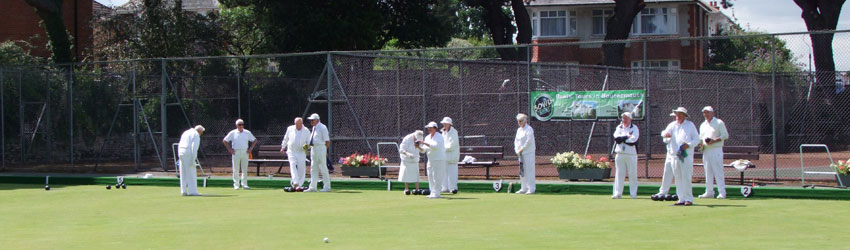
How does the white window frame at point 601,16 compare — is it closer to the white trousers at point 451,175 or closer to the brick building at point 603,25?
the brick building at point 603,25

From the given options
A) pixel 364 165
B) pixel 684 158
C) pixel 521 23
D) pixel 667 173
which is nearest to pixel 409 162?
pixel 364 165

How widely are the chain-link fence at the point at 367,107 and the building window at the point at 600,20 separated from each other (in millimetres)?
24780

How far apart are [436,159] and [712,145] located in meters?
4.79

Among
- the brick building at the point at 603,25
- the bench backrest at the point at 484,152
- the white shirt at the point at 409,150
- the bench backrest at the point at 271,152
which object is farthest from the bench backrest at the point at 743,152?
the brick building at the point at 603,25

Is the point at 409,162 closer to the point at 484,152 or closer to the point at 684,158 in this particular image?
the point at 484,152

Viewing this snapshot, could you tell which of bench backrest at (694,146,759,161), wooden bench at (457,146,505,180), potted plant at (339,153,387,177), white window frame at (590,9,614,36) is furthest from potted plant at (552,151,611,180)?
white window frame at (590,9,614,36)

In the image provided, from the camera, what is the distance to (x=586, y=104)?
1906cm

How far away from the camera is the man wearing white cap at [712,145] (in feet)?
50.2

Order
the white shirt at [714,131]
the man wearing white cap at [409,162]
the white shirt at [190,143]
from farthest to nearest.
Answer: the white shirt at [190,143]
the man wearing white cap at [409,162]
the white shirt at [714,131]

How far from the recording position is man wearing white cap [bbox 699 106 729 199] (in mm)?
15297

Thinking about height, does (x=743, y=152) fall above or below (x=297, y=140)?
below

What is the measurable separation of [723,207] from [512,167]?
9.16 meters

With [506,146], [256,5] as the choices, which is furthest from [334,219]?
[256,5]

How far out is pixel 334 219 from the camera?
12.9m
